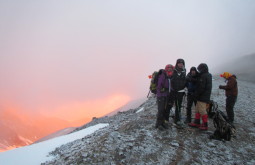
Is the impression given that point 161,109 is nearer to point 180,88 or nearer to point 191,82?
point 180,88

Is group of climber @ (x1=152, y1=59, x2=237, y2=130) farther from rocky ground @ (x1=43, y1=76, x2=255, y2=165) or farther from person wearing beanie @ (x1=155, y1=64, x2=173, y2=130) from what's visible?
rocky ground @ (x1=43, y1=76, x2=255, y2=165)

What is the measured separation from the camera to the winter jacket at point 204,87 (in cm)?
1028

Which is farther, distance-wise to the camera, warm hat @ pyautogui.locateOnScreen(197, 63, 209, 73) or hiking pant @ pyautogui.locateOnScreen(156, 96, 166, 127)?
warm hat @ pyautogui.locateOnScreen(197, 63, 209, 73)

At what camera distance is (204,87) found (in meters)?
10.3

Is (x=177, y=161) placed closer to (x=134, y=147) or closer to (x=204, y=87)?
(x=134, y=147)

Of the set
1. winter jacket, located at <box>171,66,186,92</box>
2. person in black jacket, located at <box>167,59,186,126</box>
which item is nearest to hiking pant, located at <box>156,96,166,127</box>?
person in black jacket, located at <box>167,59,186,126</box>

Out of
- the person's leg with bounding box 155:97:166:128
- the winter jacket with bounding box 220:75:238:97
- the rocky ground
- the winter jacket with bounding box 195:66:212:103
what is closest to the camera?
the rocky ground

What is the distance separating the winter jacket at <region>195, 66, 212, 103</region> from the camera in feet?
33.7

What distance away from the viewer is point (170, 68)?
10.2 metres

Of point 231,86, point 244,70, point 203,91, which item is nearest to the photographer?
point 203,91

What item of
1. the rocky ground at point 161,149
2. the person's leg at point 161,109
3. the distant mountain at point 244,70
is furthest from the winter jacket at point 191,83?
the distant mountain at point 244,70

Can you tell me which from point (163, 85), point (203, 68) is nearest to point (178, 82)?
point (163, 85)

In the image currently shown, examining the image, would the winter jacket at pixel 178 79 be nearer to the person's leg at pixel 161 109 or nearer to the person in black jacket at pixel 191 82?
the person in black jacket at pixel 191 82

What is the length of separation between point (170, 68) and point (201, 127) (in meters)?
3.66
